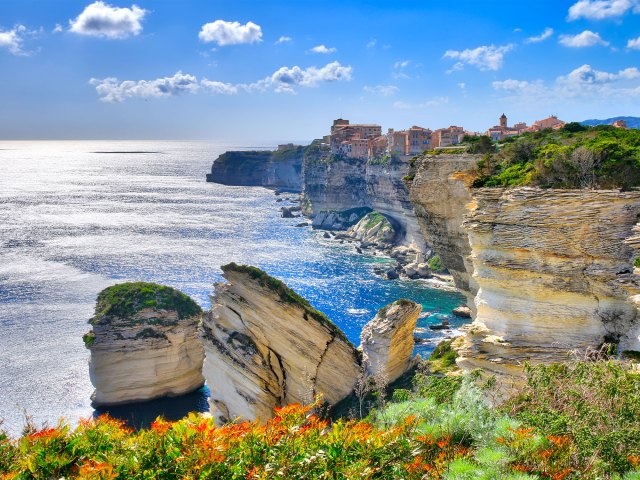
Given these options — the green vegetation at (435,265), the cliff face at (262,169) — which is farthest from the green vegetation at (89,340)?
the cliff face at (262,169)

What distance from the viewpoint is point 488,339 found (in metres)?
20.9

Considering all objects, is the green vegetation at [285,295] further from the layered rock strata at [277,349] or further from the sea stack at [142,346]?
the sea stack at [142,346]

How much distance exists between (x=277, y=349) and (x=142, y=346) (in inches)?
561

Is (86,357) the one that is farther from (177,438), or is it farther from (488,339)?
(177,438)

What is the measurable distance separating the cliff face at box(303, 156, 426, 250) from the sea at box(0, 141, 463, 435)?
7.95 meters

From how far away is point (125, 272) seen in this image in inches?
2901

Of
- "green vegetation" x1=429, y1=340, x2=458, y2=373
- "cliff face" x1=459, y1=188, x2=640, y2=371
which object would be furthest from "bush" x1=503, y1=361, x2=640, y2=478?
"green vegetation" x1=429, y1=340, x2=458, y2=373

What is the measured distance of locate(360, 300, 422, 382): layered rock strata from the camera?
28.3m

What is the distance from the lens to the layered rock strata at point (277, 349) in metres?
29.7

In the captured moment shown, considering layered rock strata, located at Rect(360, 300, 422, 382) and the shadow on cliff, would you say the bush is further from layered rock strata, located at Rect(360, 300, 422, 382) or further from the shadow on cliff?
the shadow on cliff

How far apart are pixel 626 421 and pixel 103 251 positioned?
8593 centimetres

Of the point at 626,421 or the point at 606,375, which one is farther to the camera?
the point at 606,375

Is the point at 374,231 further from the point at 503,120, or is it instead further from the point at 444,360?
the point at 444,360

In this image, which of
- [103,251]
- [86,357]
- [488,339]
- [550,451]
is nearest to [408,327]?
[488,339]
